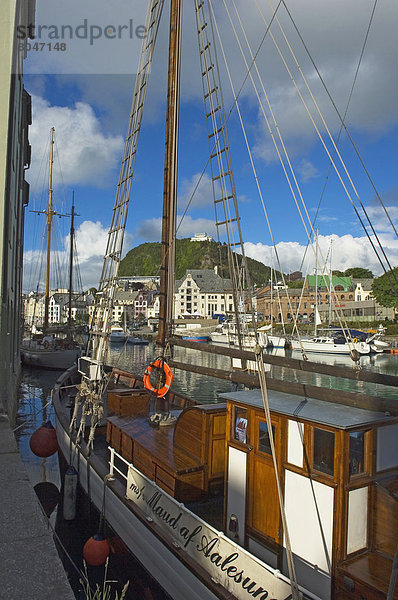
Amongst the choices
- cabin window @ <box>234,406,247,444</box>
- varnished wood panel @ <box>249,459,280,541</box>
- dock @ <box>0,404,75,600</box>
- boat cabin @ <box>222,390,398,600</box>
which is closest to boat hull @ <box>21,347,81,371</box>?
cabin window @ <box>234,406,247,444</box>

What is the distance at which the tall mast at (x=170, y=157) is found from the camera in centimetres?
1153

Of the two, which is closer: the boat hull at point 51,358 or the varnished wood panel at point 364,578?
the varnished wood panel at point 364,578

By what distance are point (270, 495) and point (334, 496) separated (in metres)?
1.14

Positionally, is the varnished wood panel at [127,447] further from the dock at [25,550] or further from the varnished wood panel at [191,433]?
the dock at [25,550]

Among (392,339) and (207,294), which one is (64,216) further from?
(207,294)

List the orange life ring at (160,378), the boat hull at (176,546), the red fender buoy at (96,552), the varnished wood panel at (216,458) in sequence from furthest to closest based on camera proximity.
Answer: the orange life ring at (160,378) → the red fender buoy at (96,552) → the varnished wood panel at (216,458) → the boat hull at (176,546)

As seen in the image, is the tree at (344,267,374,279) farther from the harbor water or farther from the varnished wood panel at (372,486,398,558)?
the varnished wood panel at (372,486,398,558)

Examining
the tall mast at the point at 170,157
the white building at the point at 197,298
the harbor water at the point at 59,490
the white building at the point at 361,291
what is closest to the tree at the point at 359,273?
the white building at the point at 361,291

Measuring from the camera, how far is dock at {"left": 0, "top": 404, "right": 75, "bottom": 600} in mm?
2580

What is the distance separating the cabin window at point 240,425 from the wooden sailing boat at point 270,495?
0.05 feet

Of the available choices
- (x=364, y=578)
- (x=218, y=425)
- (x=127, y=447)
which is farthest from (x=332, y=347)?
(x=364, y=578)

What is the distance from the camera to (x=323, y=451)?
5.34 meters

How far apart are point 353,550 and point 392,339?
235ft

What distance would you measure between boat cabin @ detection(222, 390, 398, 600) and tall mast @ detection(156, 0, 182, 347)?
6.13 meters
